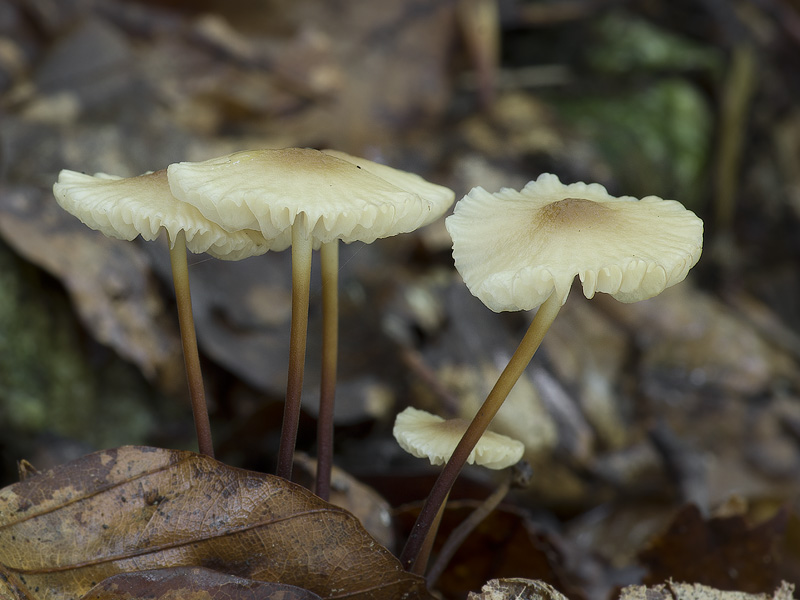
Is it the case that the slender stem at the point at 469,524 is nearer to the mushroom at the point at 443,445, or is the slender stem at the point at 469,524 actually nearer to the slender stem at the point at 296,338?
the mushroom at the point at 443,445

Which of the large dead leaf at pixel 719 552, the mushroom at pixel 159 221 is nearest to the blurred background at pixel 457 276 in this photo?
the large dead leaf at pixel 719 552

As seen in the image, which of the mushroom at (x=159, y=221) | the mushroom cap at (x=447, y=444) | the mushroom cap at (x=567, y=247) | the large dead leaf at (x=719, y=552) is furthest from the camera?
the large dead leaf at (x=719, y=552)

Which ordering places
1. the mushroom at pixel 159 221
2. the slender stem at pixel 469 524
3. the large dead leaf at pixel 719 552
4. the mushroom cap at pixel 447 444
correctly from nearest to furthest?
the mushroom at pixel 159 221, the mushroom cap at pixel 447 444, the slender stem at pixel 469 524, the large dead leaf at pixel 719 552

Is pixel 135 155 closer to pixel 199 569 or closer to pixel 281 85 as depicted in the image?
pixel 281 85

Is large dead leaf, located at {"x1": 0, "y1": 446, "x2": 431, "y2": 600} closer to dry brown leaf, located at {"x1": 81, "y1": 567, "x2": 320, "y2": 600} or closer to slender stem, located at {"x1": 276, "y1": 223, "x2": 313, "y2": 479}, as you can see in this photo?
dry brown leaf, located at {"x1": 81, "y1": 567, "x2": 320, "y2": 600}

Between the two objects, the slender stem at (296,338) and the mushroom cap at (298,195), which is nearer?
the mushroom cap at (298,195)

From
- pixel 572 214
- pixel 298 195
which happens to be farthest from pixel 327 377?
pixel 572 214

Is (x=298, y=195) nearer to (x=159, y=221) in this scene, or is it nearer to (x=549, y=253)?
(x=159, y=221)

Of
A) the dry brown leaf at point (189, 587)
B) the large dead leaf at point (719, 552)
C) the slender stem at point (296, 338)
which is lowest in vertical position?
the large dead leaf at point (719, 552)
